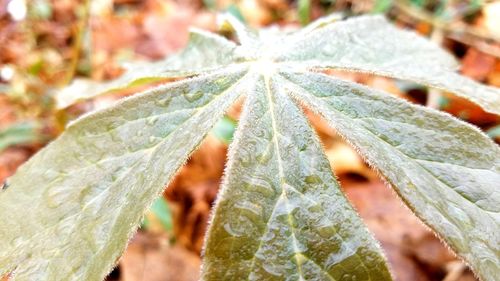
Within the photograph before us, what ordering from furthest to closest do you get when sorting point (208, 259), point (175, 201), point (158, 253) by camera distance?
point (175, 201)
point (158, 253)
point (208, 259)

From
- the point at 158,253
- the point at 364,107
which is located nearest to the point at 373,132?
the point at 364,107

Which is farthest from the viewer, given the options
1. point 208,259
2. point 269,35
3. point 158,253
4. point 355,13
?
point 355,13

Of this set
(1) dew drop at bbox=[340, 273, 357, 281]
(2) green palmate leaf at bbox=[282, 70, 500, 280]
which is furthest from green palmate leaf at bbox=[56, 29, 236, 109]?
(1) dew drop at bbox=[340, 273, 357, 281]

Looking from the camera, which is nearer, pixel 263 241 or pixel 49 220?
pixel 263 241

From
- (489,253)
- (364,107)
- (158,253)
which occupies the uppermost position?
(364,107)

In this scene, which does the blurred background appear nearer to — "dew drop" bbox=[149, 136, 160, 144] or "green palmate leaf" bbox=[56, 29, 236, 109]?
"green palmate leaf" bbox=[56, 29, 236, 109]

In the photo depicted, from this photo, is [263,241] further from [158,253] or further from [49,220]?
[158,253]

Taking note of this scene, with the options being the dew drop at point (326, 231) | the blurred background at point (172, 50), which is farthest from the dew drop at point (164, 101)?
the blurred background at point (172, 50)

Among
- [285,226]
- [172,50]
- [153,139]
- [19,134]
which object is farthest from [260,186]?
[172,50]
